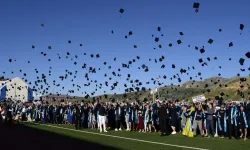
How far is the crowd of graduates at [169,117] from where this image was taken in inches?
886

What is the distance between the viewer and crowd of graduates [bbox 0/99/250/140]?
22509 millimetres

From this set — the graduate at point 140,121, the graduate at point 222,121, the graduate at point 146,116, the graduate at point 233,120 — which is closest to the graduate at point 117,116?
the graduate at point 140,121

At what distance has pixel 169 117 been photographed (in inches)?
1046

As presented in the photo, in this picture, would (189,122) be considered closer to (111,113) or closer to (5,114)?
(111,113)

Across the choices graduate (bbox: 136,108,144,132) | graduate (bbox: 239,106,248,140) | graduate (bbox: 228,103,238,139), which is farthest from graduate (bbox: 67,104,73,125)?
graduate (bbox: 239,106,248,140)

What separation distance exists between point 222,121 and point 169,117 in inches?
176

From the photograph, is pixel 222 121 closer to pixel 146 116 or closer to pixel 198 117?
pixel 198 117

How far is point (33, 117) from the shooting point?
46812 millimetres

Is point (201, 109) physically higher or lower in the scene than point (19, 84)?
lower

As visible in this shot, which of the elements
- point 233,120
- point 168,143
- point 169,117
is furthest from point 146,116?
point 168,143

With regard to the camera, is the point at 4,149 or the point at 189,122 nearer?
the point at 4,149

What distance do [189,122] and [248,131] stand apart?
3677 mm

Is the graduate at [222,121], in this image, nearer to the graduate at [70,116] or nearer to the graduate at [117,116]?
the graduate at [117,116]

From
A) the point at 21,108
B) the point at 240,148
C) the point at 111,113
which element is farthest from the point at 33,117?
the point at 240,148
